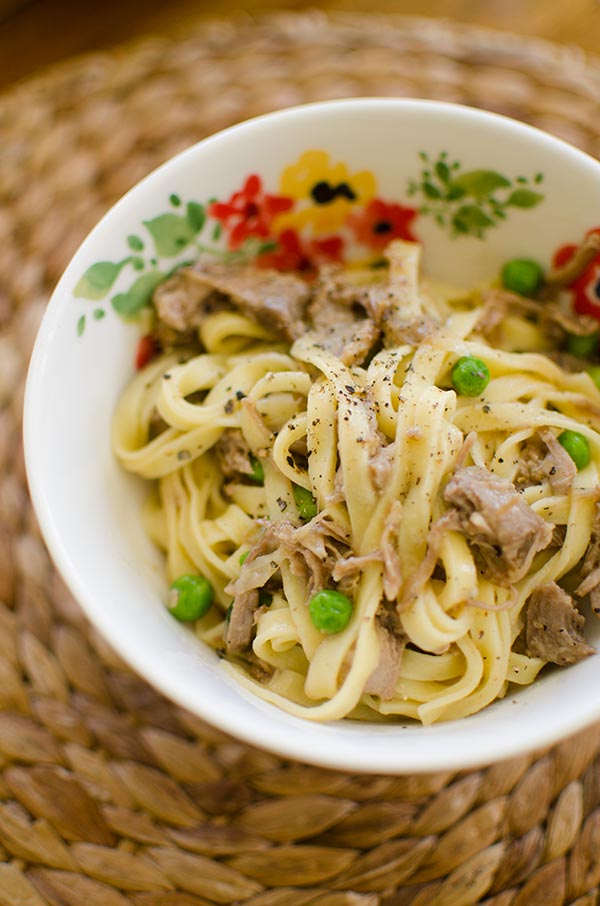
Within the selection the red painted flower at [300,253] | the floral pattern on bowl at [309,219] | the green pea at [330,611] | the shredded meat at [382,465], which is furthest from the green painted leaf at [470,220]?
the green pea at [330,611]

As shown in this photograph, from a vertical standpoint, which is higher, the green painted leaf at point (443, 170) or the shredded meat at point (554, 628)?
the green painted leaf at point (443, 170)

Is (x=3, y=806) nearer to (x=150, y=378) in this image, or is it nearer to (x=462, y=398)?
(x=150, y=378)

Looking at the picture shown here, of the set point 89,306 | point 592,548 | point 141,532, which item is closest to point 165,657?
point 141,532

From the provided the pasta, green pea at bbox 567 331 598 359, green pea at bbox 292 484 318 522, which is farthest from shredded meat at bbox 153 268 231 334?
green pea at bbox 567 331 598 359

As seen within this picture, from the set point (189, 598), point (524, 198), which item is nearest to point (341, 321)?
point (524, 198)

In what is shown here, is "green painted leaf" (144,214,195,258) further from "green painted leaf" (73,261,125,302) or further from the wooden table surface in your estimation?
the wooden table surface

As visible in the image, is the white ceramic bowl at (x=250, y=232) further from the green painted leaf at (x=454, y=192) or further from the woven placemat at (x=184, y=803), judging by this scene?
the woven placemat at (x=184, y=803)
